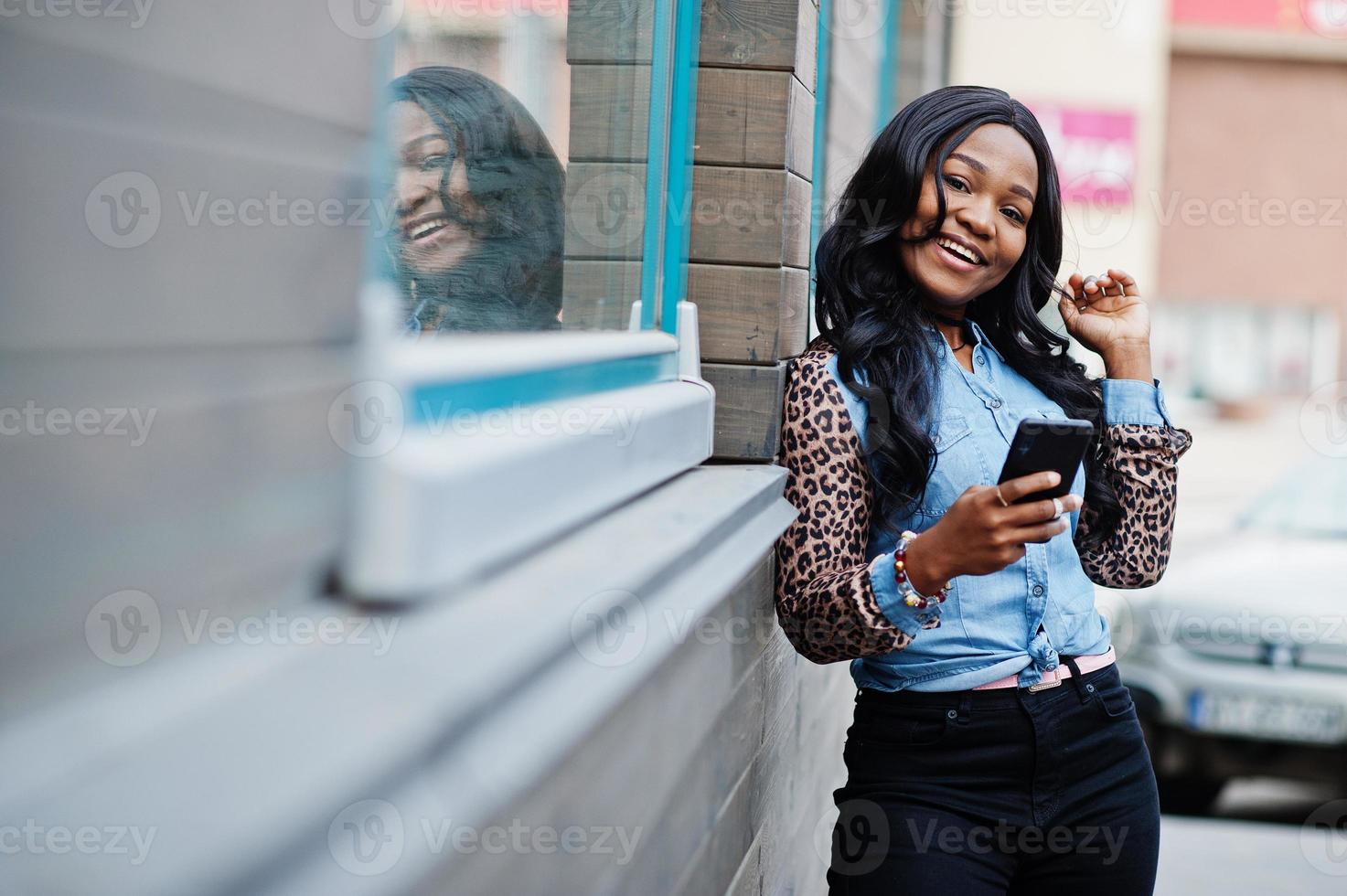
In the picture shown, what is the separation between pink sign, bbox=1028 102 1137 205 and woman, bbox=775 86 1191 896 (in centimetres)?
1856

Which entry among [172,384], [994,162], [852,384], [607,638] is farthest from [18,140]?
[994,162]

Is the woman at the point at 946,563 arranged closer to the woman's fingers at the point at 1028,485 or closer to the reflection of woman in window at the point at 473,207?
the woman's fingers at the point at 1028,485

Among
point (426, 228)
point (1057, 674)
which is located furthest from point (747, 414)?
point (426, 228)

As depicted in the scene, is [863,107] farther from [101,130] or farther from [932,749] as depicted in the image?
[101,130]

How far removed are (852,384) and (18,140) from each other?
1.59 m

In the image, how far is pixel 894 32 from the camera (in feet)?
21.7

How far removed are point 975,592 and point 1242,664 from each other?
392 cm

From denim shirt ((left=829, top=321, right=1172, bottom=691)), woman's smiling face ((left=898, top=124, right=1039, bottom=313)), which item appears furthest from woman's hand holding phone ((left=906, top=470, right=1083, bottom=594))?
woman's smiling face ((left=898, top=124, right=1039, bottom=313))

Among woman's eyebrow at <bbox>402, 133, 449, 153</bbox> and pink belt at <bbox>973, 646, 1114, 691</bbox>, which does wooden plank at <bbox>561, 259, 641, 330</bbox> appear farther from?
pink belt at <bbox>973, 646, 1114, 691</bbox>

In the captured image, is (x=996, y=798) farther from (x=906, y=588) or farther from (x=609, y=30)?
(x=609, y=30)

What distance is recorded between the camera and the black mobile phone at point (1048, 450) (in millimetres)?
1839

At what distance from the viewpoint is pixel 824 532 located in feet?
7.16

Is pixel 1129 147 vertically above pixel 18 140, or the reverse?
pixel 1129 147

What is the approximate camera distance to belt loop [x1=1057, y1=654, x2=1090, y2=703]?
2.19 m
